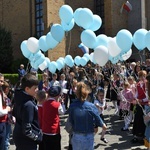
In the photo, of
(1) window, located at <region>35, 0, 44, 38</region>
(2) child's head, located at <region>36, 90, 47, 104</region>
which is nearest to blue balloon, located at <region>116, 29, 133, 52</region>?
(2) child's head, located at <region>36, 90, 47, 104</region>

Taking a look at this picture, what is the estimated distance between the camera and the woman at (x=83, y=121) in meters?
4.04

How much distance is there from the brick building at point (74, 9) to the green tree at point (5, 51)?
1.48 metres

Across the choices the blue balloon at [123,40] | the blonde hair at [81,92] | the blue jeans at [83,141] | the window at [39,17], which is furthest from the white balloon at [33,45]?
the window at [39,17]

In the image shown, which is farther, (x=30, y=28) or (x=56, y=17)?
(x=30, y=28)

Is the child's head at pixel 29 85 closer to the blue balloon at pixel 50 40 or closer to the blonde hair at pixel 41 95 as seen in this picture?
the blonde hair at pixel 41 95

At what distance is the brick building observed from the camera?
25.6 meters

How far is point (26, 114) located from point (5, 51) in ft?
74.0

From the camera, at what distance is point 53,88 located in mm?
4898

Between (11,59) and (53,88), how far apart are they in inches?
852


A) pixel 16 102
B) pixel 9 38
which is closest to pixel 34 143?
pixel 16 102

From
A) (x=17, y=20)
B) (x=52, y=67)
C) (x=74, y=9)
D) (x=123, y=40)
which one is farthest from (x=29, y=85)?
(x=17, y=20)

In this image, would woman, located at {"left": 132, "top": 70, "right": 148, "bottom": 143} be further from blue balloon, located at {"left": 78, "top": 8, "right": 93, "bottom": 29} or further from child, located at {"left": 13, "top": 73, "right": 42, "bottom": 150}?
child, located at {"left": 13, "top": 73, "right": 42, "bottom": 150}

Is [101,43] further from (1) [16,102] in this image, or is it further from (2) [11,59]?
(2) [11,59]

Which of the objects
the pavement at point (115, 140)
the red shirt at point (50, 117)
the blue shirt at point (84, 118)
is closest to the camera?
the blue shirt at point (84, 118)
